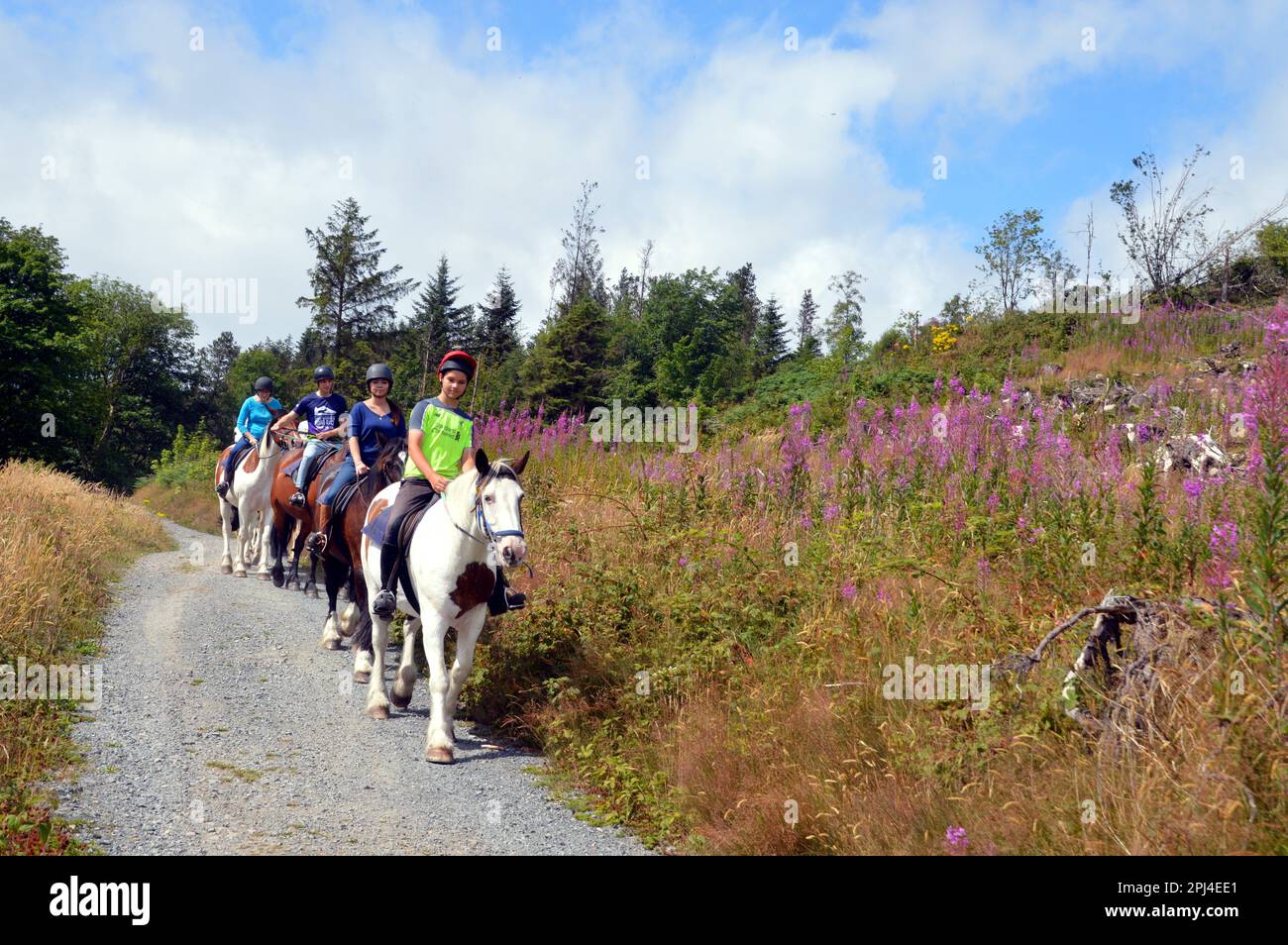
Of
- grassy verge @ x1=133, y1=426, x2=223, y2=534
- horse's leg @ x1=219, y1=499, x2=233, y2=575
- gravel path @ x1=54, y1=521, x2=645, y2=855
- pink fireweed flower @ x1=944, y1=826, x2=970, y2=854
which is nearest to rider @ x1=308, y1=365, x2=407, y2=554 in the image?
gravel path @ x1=54, y1=521, x2=645, y2=855

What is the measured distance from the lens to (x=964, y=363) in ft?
53.3

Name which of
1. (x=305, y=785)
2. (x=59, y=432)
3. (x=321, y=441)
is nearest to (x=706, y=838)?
(x=305, y=785)

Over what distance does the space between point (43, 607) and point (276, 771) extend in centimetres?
440

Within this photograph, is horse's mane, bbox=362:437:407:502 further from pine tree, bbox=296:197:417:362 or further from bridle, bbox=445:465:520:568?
pine tree, bbox=296:197:417:362

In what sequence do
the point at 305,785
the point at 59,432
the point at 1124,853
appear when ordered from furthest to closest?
the point at 59,432 < the point at 305,785 < the point at 1124,853

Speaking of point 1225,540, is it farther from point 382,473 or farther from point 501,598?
point 382,473

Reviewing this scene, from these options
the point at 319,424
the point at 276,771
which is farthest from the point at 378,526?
the point at 319,424

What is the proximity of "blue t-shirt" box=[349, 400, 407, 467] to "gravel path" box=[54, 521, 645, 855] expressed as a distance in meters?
2.16

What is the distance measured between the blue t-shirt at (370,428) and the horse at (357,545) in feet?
0.24

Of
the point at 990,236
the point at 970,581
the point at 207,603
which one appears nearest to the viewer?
the point at 970,581

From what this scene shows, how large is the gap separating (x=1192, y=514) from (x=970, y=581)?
1.41m

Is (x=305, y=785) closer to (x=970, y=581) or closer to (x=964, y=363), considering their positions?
(x=970, y=581)

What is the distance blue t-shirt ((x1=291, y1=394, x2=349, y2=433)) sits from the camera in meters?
11.2
